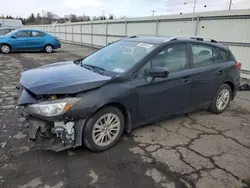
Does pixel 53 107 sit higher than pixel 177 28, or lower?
lower

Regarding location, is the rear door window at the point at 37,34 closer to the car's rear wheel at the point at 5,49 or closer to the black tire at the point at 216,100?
the car's rear wheel at the point at 5,49

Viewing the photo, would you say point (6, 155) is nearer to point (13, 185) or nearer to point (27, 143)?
point (27, 143)

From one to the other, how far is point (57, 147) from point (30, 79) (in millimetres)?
1097

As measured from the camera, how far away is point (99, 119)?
120 inches

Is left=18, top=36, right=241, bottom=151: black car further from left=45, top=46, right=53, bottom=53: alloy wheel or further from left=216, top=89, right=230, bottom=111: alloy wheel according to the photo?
left=45, top=46, right=53, bottom=53: alloy wheel

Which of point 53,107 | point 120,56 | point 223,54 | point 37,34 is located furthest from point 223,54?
point 37,34

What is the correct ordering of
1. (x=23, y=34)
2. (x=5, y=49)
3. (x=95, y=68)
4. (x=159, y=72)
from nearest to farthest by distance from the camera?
(x=159, y=72) → (x=95, y=68) → (x=5, y=49) → (x=23, y=34)

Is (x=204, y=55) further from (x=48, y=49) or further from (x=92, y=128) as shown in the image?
(x=48, y=49)

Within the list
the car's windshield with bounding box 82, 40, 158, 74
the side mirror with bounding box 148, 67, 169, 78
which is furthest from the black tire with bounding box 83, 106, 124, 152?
the side mirror with bounding box 148, 67, 169, 78

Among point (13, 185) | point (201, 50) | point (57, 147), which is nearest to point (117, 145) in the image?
point (57, 147)

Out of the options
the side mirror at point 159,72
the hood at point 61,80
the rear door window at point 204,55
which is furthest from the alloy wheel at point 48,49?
the side mirror at point 159,72

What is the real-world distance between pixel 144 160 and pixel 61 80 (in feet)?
5.23

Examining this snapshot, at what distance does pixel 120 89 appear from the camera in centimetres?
314

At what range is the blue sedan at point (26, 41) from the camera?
13.7 meters
